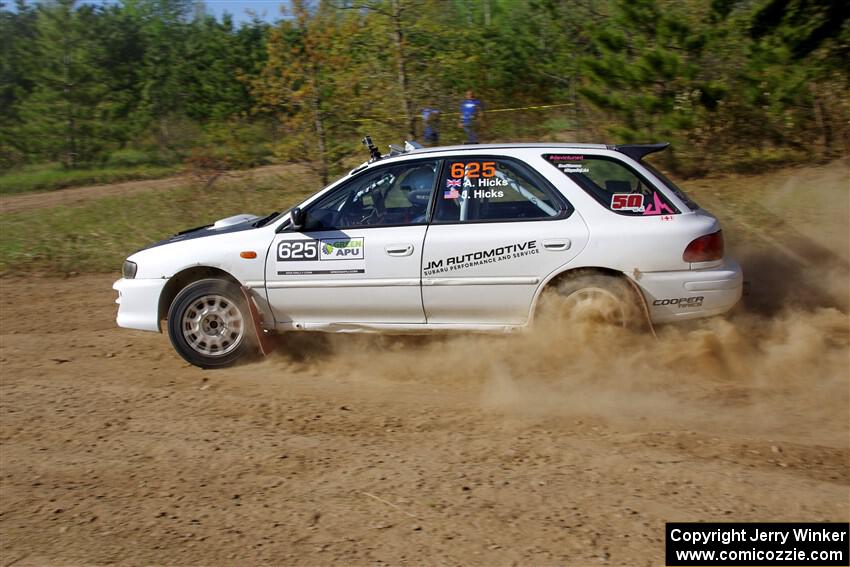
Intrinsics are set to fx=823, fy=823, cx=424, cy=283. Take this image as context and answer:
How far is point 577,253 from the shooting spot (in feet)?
19.5

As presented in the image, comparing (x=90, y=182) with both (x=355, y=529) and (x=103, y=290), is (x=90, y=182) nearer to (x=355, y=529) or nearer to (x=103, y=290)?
(x=103, y=290)

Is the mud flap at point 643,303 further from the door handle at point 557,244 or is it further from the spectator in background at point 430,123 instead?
the spectator in background at point 430,123

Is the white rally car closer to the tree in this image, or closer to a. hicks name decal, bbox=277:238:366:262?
a. hicks name decal, bbox=277:238:366:262

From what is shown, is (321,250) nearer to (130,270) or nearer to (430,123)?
(130,270)

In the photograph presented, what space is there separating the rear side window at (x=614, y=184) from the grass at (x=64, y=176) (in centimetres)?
1943

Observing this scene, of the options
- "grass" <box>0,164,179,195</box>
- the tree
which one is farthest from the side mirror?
the tree

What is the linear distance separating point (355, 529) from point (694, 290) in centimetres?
312

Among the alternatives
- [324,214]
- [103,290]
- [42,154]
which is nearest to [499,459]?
[324,214]

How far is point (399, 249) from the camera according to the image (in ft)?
20.4

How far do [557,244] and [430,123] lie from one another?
7.68 metres

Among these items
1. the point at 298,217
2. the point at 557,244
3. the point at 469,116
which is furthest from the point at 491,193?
the point at 469,116

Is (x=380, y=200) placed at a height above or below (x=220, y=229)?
above

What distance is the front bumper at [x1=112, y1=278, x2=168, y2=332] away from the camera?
22.2 ft

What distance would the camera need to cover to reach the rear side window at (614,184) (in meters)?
5.98
